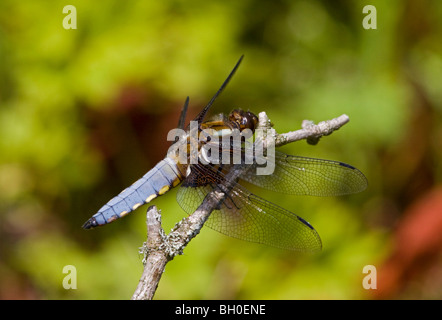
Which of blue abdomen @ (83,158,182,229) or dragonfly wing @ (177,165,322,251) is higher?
blue abdomen @ (83,158,182,229)

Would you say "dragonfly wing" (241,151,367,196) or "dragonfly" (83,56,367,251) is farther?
"dragonfly wing" (241,151,367,196)

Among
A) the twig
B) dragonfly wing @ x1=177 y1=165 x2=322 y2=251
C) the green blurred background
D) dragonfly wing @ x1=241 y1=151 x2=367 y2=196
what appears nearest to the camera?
the twig

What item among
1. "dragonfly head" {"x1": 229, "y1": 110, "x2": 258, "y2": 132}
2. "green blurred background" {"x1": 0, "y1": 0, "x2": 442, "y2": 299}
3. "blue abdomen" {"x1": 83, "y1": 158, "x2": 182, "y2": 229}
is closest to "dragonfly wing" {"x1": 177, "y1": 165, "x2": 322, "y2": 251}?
"blue abdomen" {"x1": 83, "y1": 158, "x2": 182, "y2": 229}

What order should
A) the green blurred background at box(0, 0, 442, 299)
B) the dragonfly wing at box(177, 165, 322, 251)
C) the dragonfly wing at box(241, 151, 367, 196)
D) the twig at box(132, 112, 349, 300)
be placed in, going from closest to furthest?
the twig at box(132, 112, 349, 300), the dragonfly wing at box(177, 165, 322, 251), the dragonfly wing at box(241, 151, 367, 196), the green blurred background at box(0, 0, 442, 299)

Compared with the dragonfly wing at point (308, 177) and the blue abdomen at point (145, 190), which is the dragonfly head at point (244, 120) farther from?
the blue abdomen at point (145, 190)

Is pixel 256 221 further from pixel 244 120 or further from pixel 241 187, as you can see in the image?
pixel 244 120

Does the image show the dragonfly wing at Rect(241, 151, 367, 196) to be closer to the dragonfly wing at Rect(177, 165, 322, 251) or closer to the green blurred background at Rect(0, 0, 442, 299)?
the dragonfly wing at Rect(177, 165, 322, 251)

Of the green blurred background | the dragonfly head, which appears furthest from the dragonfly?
the green blurred background
